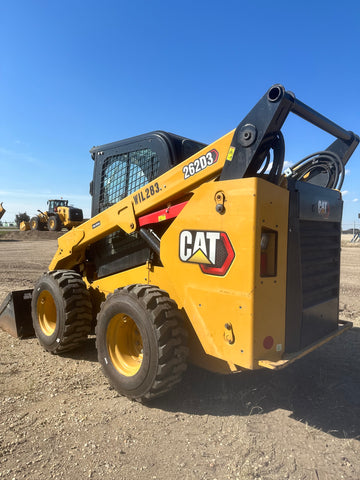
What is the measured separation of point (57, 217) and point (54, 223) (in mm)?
603

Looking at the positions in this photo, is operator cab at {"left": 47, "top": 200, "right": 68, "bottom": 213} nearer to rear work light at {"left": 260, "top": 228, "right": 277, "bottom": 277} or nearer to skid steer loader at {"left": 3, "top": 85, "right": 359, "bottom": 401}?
skid steer loader at {"left": 3, "top": 85, "right": 359, "bottom": 401}

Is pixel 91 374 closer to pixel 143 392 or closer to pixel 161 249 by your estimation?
pixel 143 392

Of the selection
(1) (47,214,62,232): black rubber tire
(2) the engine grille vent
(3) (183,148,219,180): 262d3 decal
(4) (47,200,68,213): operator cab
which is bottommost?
(2) the engine grille vent

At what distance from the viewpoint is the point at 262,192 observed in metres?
2.51

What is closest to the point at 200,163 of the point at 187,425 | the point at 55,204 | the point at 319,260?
the point at 319,260

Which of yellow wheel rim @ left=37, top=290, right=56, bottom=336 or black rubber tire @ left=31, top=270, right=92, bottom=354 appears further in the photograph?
yellow wheel rim @ left=37, top=290, right=56, bottom=336

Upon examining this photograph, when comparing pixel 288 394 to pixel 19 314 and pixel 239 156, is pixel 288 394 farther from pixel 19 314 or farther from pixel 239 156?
pixel 19 314

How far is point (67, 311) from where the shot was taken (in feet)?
12.9

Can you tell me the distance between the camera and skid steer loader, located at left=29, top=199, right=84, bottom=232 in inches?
1045

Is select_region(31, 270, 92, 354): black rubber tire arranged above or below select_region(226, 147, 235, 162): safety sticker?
below

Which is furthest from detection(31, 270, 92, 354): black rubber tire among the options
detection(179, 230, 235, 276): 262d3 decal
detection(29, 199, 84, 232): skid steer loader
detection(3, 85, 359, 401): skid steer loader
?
detection(29, 199, 84, 232): skid steer loader

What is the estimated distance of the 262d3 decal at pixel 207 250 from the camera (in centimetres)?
264

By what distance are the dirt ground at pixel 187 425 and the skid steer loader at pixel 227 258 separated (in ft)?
1.13

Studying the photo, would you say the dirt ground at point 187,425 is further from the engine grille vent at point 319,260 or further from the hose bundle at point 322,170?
the hose bundle at point 322,170
